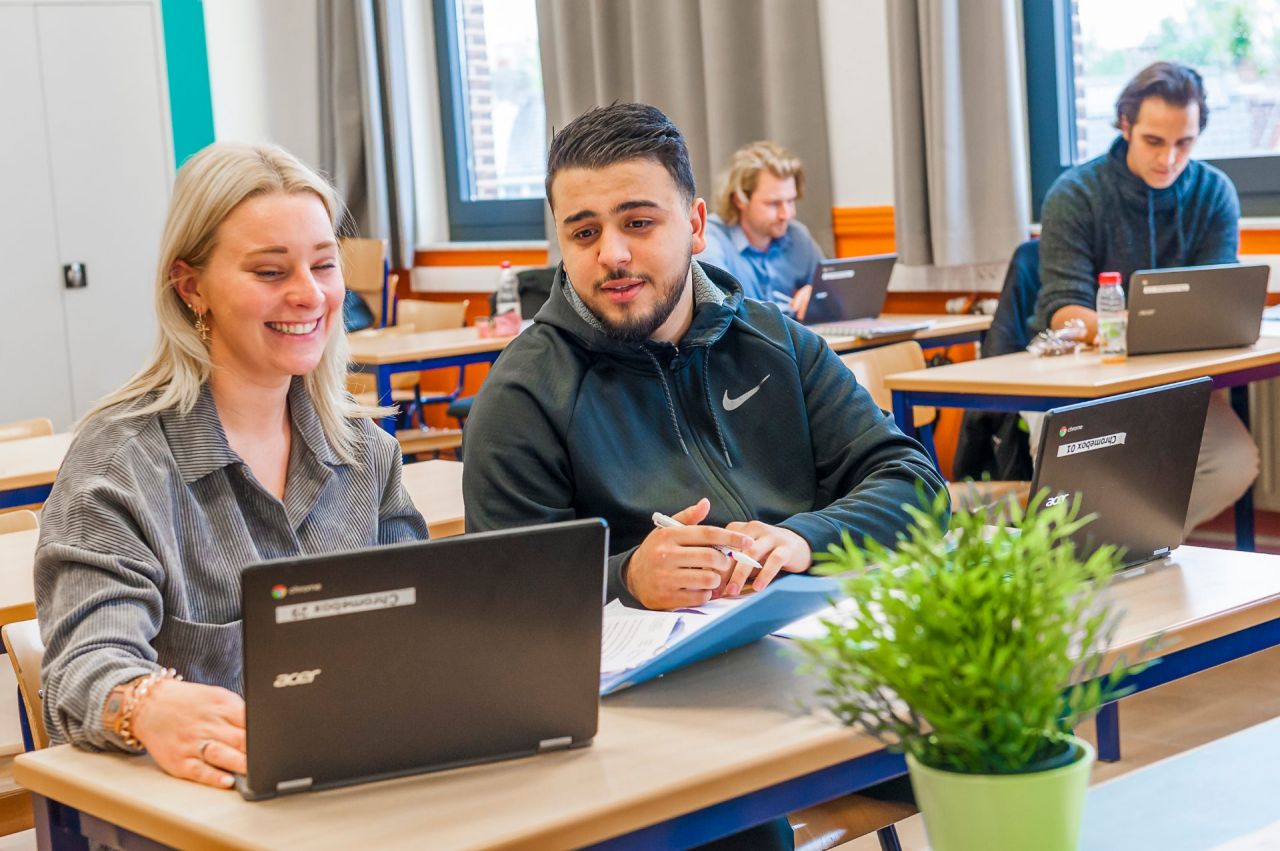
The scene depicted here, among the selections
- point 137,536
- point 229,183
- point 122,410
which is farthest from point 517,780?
point 229,183

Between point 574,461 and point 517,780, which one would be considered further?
point 574,461

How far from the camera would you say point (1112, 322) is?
3.67m

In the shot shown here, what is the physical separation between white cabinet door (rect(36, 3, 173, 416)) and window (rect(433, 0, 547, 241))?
56.0 inches

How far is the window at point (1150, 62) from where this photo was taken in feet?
15.6

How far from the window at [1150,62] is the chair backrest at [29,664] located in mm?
3986

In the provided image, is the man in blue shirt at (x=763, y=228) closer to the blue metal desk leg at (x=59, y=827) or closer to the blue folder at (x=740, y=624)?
the blue folder at (x=740, y=624)

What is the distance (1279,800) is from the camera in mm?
1238

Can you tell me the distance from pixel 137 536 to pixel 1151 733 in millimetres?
2391

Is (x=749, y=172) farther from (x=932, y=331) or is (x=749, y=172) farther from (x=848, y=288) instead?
(x=932, y=331)

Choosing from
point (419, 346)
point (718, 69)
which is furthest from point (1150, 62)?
point (419, 346)

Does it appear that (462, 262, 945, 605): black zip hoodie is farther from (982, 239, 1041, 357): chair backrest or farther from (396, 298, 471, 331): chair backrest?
(396, 298, 471, 331): chair backrest

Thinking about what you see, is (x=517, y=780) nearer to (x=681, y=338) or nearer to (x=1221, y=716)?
(x=681, y=338)

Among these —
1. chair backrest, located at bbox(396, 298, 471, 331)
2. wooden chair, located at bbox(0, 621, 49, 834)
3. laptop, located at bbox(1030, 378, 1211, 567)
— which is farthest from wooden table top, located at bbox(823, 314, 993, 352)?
wooden chair, located at bbox(0, 621, 49, 834)

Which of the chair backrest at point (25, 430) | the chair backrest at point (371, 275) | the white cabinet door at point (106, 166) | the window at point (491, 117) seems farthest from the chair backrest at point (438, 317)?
the chair backrest at point (25, 430)
